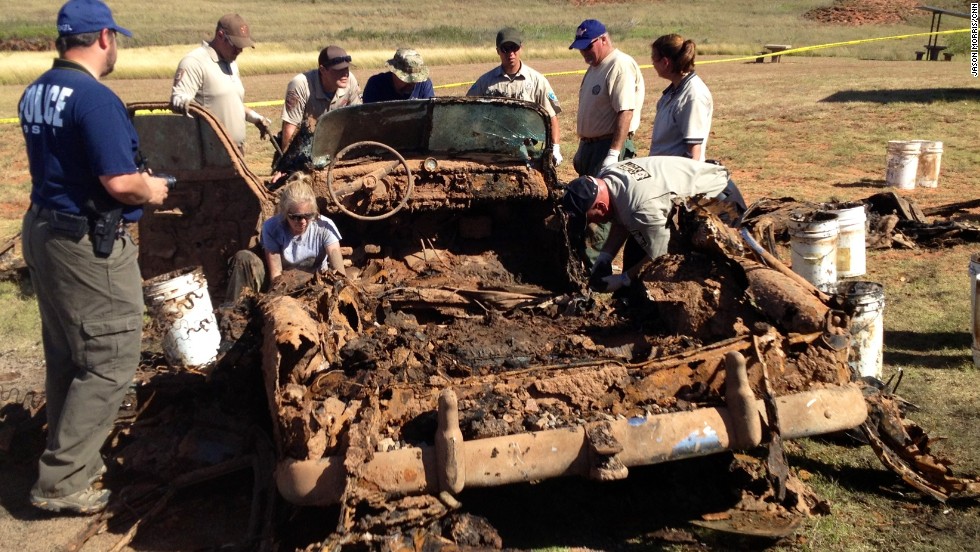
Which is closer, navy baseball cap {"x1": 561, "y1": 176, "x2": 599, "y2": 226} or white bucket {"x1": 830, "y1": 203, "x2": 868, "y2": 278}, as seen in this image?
navy baseball cap {"x1": 561, "y1": 176, "x2": 599, "y2": 226}

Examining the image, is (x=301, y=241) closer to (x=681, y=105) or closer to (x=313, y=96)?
(x=313, y=96)

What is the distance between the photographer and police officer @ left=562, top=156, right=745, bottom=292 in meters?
5.74

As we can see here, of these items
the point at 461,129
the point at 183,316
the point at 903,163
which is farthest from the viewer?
the point at 903,163

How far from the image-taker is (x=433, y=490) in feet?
12.3

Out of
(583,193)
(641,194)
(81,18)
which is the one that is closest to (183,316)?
(81,18)

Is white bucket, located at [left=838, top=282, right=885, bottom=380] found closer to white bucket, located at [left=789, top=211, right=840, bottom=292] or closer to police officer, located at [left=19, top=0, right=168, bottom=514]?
white bucket, located at [left=789, top=211, right=840, bottom=292]

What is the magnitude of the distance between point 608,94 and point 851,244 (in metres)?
2.29

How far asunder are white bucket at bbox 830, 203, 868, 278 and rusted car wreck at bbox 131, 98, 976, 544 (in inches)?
96.8

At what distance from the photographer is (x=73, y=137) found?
4.29m

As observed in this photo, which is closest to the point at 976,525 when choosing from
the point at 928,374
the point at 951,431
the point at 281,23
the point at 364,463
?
the point at 951,431

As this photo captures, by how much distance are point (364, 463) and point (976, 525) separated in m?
2.78

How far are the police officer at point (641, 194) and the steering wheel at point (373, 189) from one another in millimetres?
1119

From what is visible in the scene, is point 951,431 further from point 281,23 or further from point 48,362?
point 281,23

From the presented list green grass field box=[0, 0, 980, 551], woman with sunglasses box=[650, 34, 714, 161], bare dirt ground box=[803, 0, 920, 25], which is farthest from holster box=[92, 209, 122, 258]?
bare dirt ground box=[803, 0, 920, 25]
